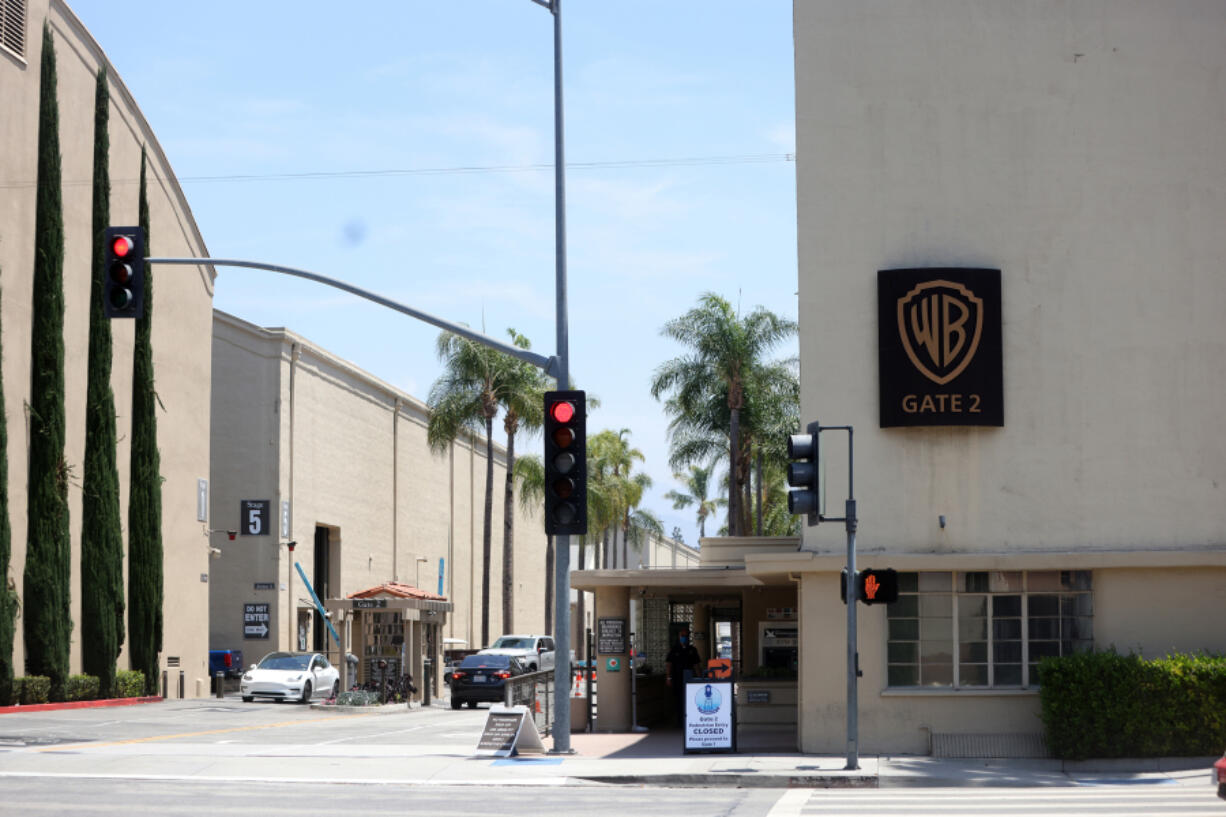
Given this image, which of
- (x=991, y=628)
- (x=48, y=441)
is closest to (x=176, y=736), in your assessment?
(x=48, y=441)

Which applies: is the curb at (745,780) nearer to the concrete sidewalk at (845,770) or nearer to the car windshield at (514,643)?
the concrete sidewalk at (845,770)

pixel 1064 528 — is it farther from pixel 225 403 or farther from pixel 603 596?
pixel 225 403

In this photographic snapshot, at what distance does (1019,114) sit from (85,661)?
26.7 m

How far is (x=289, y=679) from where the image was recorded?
40.8 m

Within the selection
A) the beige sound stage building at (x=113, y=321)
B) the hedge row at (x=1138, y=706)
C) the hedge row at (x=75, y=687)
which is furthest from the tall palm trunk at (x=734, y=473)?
the hedge row at (x=1138, y=706)

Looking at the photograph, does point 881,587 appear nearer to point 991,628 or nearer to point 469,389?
point 991,628

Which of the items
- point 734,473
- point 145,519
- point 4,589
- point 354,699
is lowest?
point 354,699

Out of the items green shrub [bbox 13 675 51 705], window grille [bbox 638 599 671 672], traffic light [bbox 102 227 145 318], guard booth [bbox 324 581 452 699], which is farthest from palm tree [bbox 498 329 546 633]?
traffic light [bbox 102 227 145 318]

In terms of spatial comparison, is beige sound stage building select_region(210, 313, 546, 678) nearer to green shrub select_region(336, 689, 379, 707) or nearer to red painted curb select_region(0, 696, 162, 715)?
green shrub select_region(336, 689, 379, 707)

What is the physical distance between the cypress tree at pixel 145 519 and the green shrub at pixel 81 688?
3.23 m

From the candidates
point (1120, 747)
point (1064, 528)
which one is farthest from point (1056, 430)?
point (1120, 747)

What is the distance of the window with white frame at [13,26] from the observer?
113ft

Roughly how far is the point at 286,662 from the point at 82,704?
712cm

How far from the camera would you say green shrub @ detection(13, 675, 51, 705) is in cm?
3325
